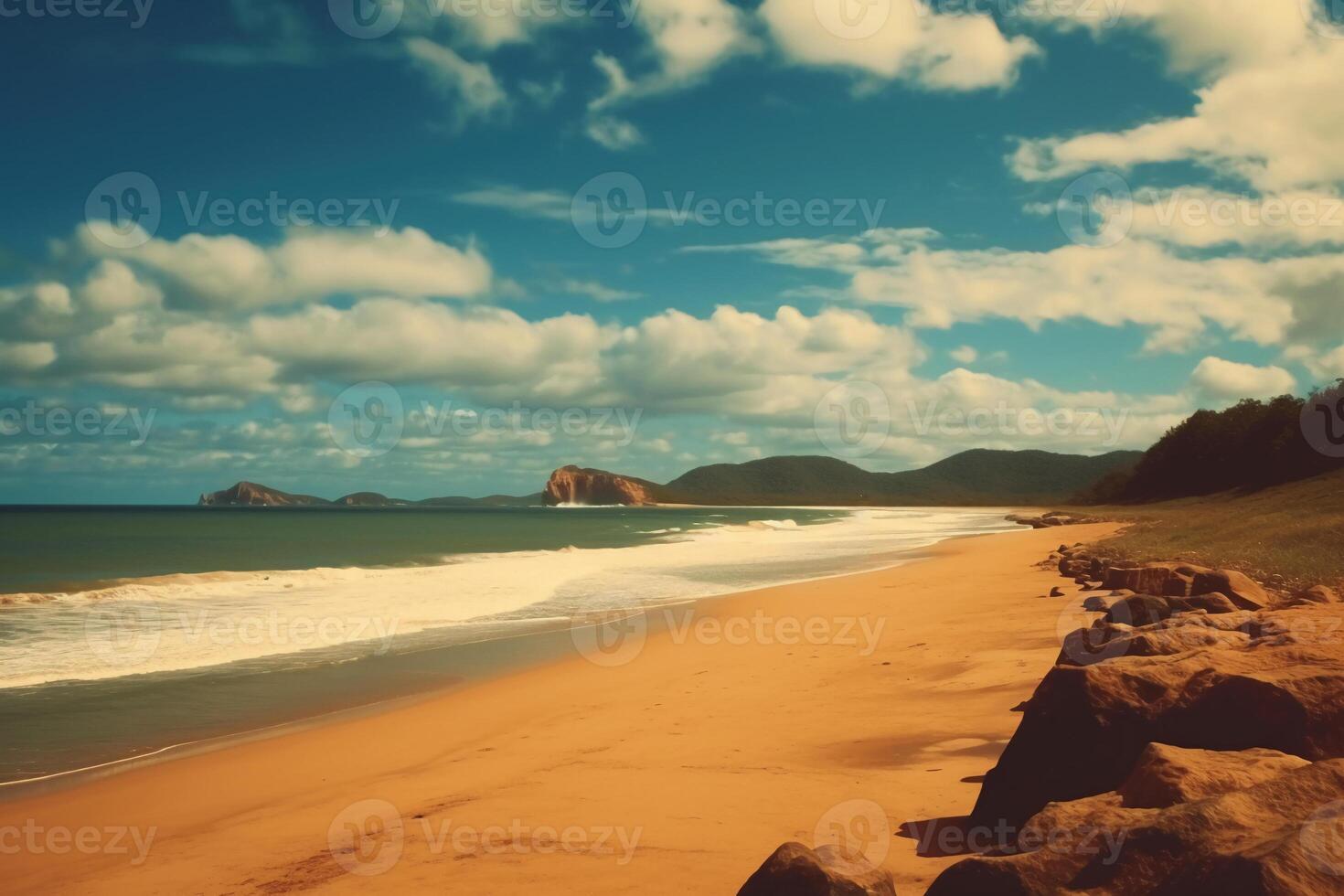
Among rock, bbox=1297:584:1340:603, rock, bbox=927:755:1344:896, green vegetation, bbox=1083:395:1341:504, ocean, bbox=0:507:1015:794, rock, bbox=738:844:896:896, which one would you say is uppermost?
green vegetation, bbox=1083:395:1341:504

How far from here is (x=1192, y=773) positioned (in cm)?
364

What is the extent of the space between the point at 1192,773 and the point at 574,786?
493 cm

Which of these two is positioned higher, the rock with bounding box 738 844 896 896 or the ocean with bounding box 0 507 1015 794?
the rock with bounding box 738 844 896 896

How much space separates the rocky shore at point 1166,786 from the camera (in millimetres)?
2898

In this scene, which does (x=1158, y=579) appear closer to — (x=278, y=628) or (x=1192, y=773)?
(x=1192, y=773)

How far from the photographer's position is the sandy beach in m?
5.56

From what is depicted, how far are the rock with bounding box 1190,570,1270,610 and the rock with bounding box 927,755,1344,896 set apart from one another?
8.46 m

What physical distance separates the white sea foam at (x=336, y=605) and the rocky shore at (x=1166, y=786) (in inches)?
517

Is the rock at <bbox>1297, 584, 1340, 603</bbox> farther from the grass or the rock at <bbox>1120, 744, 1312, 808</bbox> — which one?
the rock at <bbox>1120, 744, 1312, 808</bbox>

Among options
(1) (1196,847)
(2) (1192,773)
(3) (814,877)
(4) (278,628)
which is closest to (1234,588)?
→ (2) (1192,773)

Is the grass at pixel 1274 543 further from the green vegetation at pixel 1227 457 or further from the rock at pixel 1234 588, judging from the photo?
the green vegetation at pixel 1227 457

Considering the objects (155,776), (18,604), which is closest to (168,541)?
(18,604)

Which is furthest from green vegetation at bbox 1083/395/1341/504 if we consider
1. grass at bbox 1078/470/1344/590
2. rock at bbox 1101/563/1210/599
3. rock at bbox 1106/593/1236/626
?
rock at bbox 1106/593/1236/626

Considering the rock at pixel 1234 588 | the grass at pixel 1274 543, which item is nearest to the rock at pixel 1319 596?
the rock at pixel 1234 588
